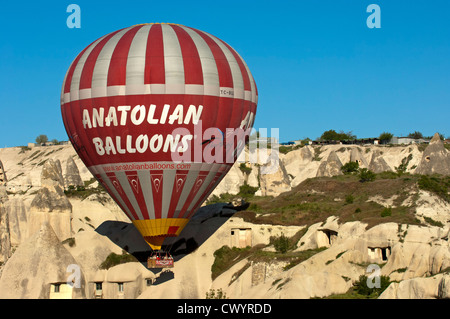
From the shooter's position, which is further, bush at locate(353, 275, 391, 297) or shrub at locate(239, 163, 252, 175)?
shrub at locate(239, 163, 252, 175)

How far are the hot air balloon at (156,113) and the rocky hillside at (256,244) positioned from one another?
1138 cm

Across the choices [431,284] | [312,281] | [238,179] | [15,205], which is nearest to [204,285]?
[312,281]

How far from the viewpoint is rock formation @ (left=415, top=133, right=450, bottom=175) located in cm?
10944

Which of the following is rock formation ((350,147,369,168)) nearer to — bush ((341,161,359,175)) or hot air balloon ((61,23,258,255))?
bush ((341,161,359,175))

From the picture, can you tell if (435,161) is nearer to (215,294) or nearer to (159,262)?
(215,294)

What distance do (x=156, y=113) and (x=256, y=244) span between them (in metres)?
24.4

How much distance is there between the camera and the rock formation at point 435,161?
10944cm

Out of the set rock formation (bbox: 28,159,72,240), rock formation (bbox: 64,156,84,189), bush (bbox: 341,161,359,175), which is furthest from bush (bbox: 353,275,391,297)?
rock formation (bbox: 64,156,84,189)

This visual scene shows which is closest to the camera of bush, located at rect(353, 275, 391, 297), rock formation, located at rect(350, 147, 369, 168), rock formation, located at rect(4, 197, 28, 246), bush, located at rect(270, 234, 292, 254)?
bush, located at rect(353, 275, 391, 297)

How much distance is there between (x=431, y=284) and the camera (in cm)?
5478

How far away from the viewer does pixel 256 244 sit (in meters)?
79.7

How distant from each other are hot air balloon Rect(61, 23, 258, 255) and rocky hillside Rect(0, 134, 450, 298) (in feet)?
37.3
